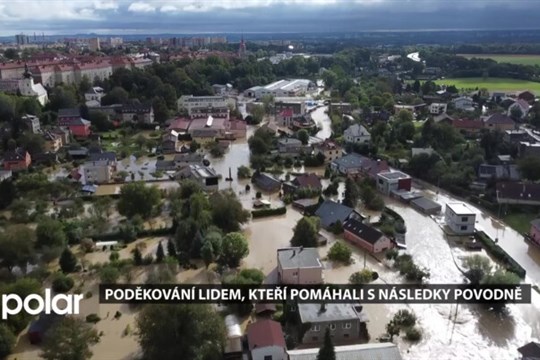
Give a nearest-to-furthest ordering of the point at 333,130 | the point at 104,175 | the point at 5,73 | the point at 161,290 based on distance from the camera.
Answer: the point at 161,290
the point at 104,175
the point at 333,130
the point at 5,73

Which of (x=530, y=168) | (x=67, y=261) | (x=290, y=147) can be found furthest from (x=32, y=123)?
(x=530, y=168)

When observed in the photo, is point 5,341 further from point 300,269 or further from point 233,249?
point 300,269

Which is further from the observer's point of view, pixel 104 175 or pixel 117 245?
pixel 104 175

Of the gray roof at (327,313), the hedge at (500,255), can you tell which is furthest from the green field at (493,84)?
the gray roof at (327,313)

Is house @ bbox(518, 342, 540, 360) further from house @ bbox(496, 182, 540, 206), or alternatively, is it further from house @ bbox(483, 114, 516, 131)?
house @ bbox(483, 114, 516, 131)

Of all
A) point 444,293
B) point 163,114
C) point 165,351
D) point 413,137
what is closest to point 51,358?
point 165,351

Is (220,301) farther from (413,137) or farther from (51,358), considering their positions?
(413,137)

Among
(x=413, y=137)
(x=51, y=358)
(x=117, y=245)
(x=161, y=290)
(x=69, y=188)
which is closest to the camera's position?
(x=51, y=358)
